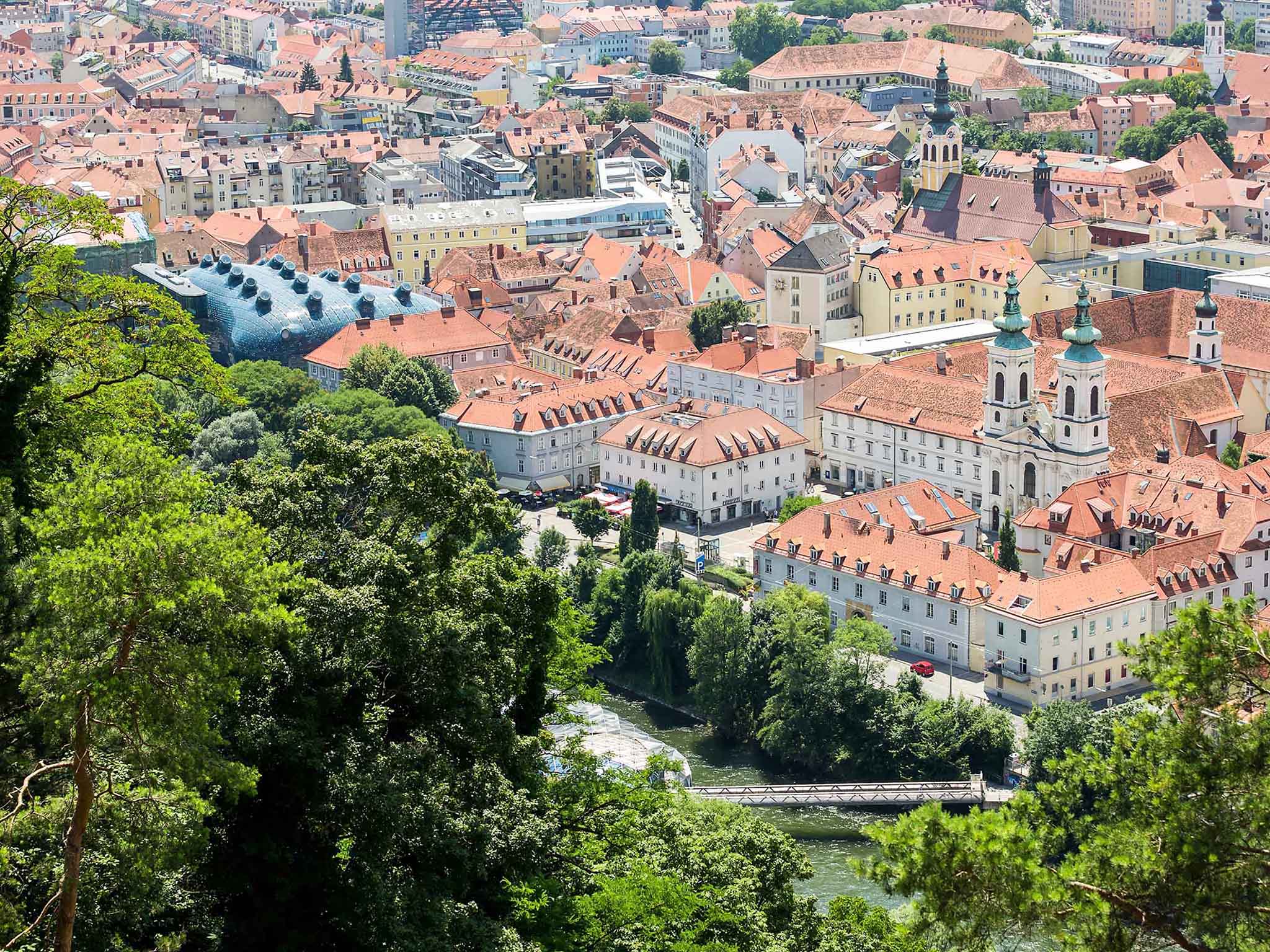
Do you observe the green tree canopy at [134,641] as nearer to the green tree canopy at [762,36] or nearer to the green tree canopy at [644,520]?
the green tree canopy at [644,520]

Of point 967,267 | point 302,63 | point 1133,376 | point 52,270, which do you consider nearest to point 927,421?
point 1133,376

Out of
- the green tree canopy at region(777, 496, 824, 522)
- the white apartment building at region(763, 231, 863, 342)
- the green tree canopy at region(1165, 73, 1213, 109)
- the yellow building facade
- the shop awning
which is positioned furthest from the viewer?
the green tree canopy at region(1165, 73, 1213, 109)

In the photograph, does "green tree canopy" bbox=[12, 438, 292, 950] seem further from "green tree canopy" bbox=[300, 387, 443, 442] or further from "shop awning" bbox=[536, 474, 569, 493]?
"shop awning" bbox=[536, 474, 569, 493]

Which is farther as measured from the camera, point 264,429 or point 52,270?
point 264,429

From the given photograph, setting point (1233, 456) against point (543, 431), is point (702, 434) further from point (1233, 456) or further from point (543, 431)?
point (1233, 456)

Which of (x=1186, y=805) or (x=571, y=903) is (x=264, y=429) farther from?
(x=1186, y=805)

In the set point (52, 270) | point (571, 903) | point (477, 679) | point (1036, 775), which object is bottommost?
point (1036, 775)

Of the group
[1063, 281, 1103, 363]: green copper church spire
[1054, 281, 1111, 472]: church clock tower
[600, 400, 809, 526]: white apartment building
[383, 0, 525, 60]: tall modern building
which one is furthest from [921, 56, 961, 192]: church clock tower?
[383, 0, 525, 60]: tall modern building

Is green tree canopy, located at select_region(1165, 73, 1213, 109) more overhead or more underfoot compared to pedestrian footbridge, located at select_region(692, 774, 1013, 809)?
more overhead
